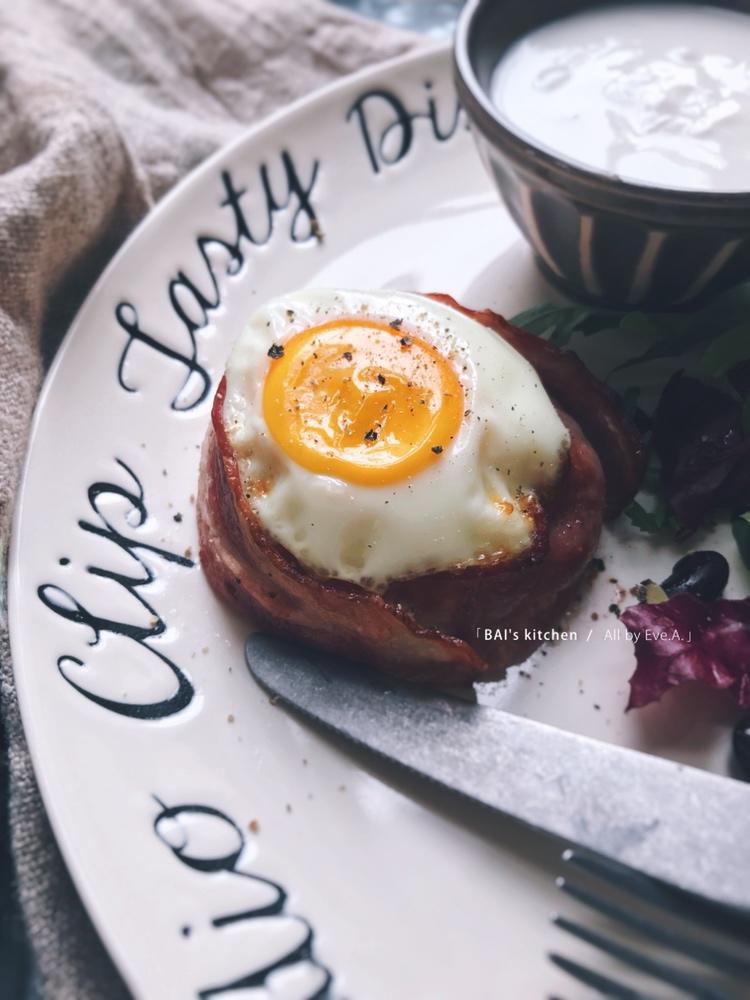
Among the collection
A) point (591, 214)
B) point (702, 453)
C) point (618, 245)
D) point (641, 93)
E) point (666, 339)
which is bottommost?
point (702, 453)

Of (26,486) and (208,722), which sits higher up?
(26,486)

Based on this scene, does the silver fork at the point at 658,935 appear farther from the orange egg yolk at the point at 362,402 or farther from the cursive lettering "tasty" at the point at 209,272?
the cursive lettering "tasty" at the point at 209,272

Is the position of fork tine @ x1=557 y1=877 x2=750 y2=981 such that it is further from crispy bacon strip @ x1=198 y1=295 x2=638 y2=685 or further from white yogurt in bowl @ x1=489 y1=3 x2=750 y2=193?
white yogurt in bowl @ x1=489 y1=3 x2=750 y2=193

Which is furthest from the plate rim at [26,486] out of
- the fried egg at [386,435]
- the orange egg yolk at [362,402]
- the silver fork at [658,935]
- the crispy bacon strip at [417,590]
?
the silver fork at [658,935]

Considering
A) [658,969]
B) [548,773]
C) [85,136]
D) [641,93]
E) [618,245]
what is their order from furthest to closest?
[85,136], [641,93], [618,245], [548,773], [658,969]

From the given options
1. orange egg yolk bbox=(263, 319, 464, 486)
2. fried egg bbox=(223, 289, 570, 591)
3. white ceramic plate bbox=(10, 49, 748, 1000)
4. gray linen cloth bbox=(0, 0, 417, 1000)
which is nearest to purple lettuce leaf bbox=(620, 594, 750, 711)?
white ceramic plate bbox=(10, 49, 748, 1000)

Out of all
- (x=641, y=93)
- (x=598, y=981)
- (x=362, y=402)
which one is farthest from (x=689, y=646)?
(x=641, y=93)

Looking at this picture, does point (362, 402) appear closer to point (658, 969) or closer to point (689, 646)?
point (689, 646)

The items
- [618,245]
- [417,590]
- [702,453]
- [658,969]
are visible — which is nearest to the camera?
[658,969]
